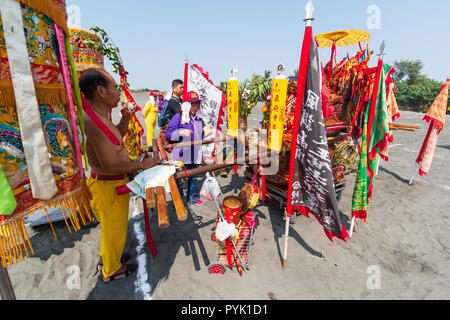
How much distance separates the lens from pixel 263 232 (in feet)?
13.2

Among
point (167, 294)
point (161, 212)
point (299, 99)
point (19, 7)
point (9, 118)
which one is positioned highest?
point (19, 7)

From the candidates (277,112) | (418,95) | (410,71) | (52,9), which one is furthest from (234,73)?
(410,71)

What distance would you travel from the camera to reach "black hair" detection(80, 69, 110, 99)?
7.04ft

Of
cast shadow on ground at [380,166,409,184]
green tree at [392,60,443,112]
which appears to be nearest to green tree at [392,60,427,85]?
green tree at [392,60,443,112]

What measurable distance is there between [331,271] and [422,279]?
1247 millimetres

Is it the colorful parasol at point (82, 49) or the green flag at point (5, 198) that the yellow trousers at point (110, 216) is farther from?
the colorful parasol at point (82, 49)

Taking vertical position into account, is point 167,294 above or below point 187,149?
below

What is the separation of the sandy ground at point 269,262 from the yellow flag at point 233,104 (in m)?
2.13

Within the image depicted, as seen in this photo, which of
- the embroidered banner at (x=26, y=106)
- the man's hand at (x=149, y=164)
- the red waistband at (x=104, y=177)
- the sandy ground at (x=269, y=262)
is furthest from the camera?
the sandy ground at (x=269, y=262)

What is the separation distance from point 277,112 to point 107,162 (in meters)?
3.17

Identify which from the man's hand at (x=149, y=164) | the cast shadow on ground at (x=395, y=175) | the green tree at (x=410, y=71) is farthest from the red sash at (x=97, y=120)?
the green tree at (x=410, y=71)

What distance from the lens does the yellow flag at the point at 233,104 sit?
4.72 meters
